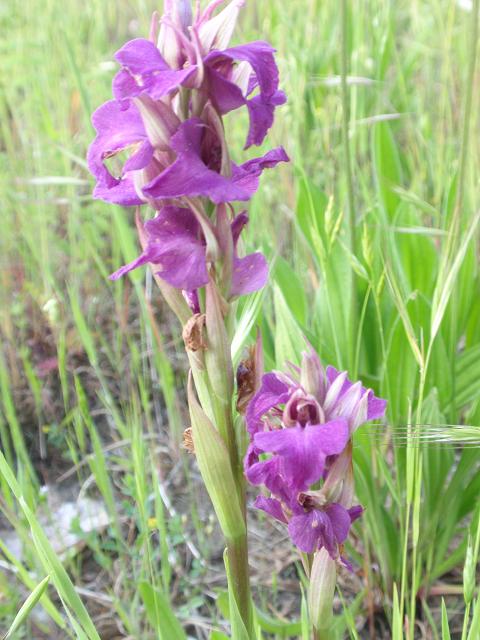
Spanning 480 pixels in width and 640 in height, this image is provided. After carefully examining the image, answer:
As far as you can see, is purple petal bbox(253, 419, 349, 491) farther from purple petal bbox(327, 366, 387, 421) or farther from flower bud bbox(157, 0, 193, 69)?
flower bud bbox(157, 0, 193, 69)

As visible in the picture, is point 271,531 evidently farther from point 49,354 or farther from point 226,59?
point 226,59

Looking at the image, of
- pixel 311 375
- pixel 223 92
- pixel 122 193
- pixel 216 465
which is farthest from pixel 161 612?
pixel 223 92

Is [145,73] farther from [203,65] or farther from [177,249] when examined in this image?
[177,249]

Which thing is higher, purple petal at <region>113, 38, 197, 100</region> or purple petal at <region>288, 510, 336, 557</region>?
purple petal at <region>113, 38, 197, 100</region>

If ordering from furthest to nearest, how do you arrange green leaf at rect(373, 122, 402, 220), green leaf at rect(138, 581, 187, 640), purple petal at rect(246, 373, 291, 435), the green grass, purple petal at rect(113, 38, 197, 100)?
1. green leaf at rect(373, 122, 402, 220)
2. the green grass
3. green leaf at rect(138, 581, 187, 640)
4. purple petal at rect(246, 373, 291, 435)
5. purple petal at rect(113, 38, 197, 100)

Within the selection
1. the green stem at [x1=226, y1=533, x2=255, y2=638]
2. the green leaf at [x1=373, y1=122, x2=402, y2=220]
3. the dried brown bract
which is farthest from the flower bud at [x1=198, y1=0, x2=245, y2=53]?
the green leaf at [x1=373, y1=122, x2=402, y2=220]

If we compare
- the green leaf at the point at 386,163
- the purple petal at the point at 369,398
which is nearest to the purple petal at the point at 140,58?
the purple petal at the point at 369,398

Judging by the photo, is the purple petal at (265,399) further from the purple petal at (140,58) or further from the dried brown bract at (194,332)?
the purple petal at (140,58)
